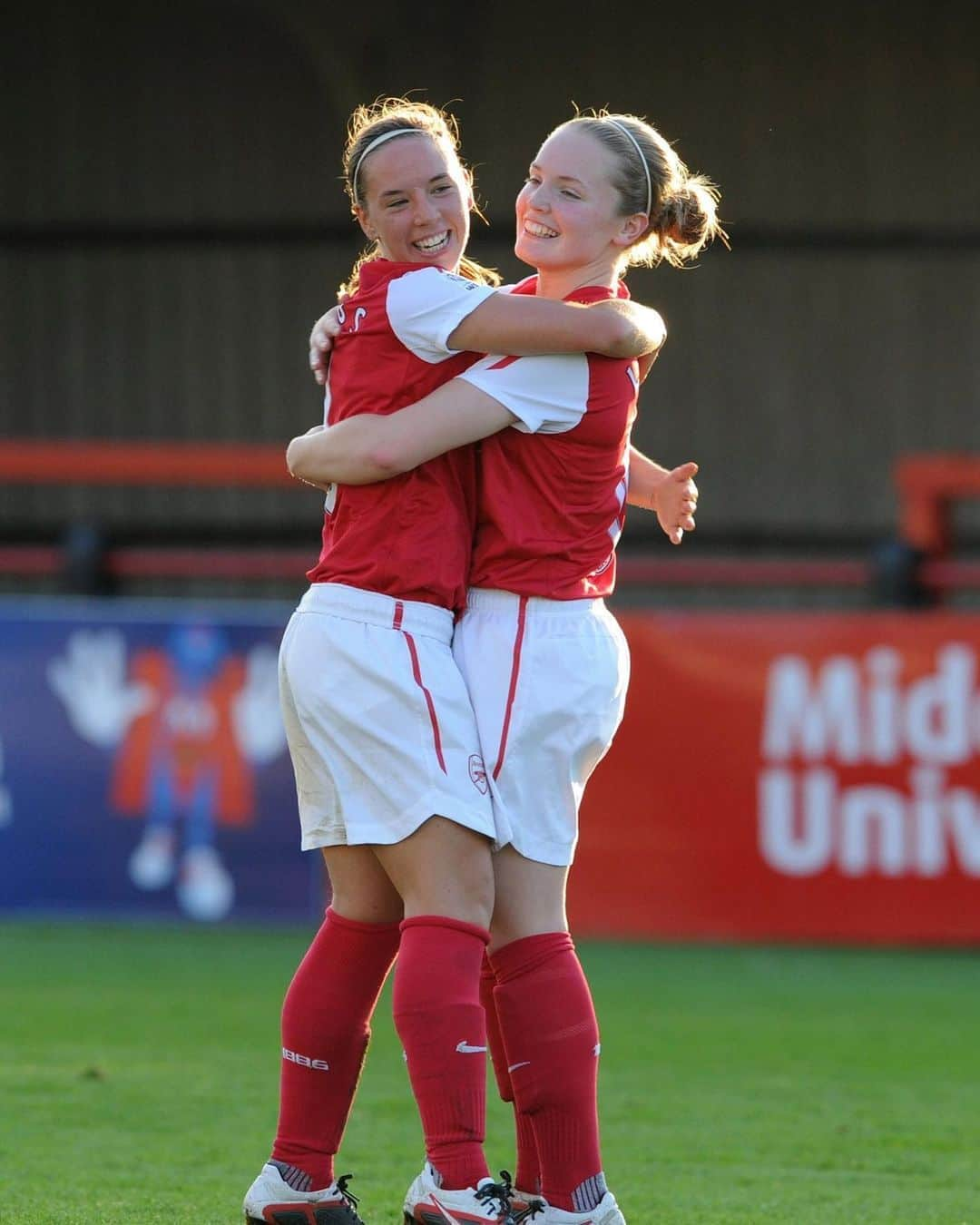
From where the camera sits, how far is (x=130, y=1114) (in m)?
4.60

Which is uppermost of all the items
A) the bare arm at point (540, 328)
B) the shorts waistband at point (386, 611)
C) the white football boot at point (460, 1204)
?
the bare arm at point (540, 328)

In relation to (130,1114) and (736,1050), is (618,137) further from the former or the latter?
(736,1050)

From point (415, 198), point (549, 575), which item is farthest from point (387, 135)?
point (549, 575)

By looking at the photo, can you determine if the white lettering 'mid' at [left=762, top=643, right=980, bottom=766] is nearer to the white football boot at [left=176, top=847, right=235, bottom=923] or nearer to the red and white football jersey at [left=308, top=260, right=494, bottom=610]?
the white football boot at [left=176, top=847, right=235, bottom=923]

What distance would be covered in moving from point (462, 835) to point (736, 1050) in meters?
2.67

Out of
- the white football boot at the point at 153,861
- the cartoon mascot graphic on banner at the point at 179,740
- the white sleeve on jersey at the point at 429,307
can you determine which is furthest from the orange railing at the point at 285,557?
the white sleeve on jersey at the point at 429,307

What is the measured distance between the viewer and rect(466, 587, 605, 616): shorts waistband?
337cm

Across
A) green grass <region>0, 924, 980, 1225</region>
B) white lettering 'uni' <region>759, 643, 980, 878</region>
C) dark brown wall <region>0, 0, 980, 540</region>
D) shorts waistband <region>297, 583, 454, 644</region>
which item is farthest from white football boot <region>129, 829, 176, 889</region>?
dark brown wall <region>0, 0, 980, 540</region>

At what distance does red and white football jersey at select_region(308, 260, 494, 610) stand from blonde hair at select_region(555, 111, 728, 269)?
307 millimetres

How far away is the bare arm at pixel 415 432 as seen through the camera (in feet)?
10.7

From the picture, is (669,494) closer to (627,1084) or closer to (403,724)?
(403,724)

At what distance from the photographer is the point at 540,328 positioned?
3.28 m

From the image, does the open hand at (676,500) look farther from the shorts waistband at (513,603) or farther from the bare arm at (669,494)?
the shorts waistband at (513,603)

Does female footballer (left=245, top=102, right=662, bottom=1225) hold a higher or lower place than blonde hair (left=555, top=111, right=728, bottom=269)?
lower
